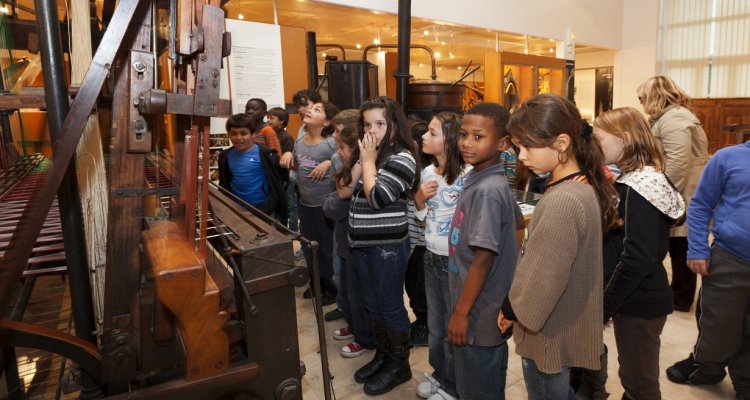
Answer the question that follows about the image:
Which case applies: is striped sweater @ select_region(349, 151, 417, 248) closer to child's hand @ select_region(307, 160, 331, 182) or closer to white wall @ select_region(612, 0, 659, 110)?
child's hand @ select_region(307, 160, 331, 182)

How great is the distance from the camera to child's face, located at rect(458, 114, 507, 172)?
1.58m

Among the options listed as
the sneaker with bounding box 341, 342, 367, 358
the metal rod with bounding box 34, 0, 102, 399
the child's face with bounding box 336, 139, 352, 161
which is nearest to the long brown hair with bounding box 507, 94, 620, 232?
the metal rod with bounding box 34, 0, 102, 399

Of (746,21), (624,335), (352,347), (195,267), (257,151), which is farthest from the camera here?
(746,21)

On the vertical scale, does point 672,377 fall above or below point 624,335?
below

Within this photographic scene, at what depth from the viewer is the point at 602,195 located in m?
1.34

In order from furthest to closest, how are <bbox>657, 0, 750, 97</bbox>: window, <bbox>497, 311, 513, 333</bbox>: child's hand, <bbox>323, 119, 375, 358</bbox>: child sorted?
<bbox>657, 0, 750, 97</bbox>: window, <bbox>323, 119, 375, 358</bbox>: child, <bbox>497, 311, 513, 333</bbox>: child's hand

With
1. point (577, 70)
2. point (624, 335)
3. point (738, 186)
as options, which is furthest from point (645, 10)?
point (624, 335)

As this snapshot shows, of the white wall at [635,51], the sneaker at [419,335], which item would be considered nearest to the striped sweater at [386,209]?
the sneaker at [419,335]

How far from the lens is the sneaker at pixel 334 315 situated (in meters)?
3.02

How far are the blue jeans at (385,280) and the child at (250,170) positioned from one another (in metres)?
1.25

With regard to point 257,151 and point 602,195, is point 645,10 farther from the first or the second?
point 602,195

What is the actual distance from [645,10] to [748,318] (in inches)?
302

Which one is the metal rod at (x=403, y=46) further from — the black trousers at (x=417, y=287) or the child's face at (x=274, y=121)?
the black trousers at (x=417, y=287)

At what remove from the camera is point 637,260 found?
1602 millimetres
